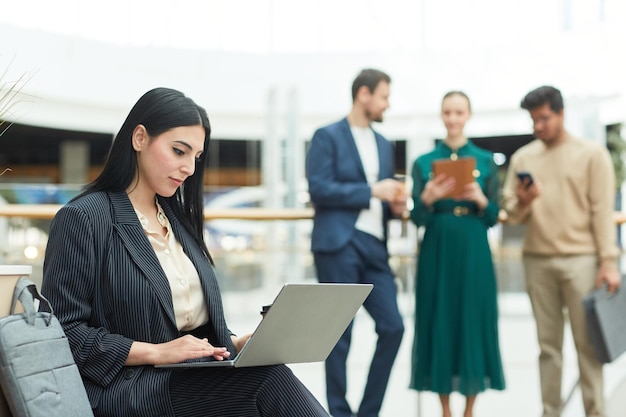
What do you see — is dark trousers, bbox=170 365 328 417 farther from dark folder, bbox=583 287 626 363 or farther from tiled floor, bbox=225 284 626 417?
tiled floor, bbox=225 284 626 417

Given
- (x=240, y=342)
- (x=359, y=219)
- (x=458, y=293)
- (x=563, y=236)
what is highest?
(x=359, y=219)

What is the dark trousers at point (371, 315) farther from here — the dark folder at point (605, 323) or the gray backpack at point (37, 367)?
the gray backpack at point (37, 367)

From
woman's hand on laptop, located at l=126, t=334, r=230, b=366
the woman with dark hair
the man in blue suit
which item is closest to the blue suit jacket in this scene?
the man in blue suit

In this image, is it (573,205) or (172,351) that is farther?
(573,205)

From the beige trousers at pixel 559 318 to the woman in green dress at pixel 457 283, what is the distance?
0.76 ft

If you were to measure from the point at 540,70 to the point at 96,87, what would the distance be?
29.0ft

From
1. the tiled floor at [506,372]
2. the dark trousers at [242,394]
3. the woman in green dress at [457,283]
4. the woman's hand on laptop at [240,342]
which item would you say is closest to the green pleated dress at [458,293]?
the woman in green dress at [457,283]

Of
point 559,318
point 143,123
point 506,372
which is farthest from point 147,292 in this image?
point 506,372

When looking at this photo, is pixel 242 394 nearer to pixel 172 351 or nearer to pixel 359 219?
pixel 172 351

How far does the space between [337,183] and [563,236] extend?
111 cm

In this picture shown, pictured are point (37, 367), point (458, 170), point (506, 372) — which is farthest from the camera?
point (506, 372)

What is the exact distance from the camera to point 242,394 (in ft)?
6.80

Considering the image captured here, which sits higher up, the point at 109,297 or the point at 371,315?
the point at 109,297

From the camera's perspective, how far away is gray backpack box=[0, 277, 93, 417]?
1.80m
